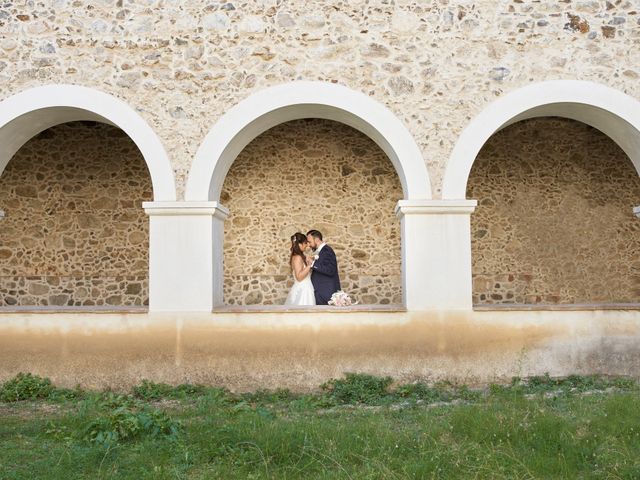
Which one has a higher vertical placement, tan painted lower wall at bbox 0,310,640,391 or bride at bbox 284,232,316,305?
bride at bbox 284,232,316,305

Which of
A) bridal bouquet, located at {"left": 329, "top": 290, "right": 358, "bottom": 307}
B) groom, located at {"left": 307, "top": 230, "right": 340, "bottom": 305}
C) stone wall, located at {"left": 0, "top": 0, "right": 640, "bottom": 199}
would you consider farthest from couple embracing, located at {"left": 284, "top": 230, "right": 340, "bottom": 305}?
stone wall, located at {"left": 0, "top": 0, "right": 640, "bottom": 199}

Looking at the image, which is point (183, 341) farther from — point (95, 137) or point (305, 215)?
point (95, 137)

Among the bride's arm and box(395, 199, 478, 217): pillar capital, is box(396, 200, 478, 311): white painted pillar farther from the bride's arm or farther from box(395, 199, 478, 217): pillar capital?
the bride's arm

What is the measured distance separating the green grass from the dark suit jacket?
6.83 feet

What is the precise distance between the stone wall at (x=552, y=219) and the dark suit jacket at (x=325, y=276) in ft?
8.05

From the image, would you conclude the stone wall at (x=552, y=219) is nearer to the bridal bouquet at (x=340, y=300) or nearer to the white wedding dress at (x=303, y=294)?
the white wedding dress at (x=303, y=294)

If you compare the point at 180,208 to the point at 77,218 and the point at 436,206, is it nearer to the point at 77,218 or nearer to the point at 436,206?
the point at 436,206

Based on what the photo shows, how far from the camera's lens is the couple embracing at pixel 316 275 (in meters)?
7.48

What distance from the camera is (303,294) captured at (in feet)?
25.2

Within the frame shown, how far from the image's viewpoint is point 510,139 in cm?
898

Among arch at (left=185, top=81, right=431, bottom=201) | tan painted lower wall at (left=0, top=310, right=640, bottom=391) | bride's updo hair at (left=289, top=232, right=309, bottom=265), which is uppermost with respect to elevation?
arch at (left=185, top=81, right=431, bottom=201)

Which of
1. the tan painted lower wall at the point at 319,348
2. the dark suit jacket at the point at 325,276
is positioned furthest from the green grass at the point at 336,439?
the dark suit jacket at the point at 325,276

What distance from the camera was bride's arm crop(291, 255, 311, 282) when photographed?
7767mm

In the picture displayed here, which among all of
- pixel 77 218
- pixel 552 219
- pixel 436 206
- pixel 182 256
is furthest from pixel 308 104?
pixel 552 219
